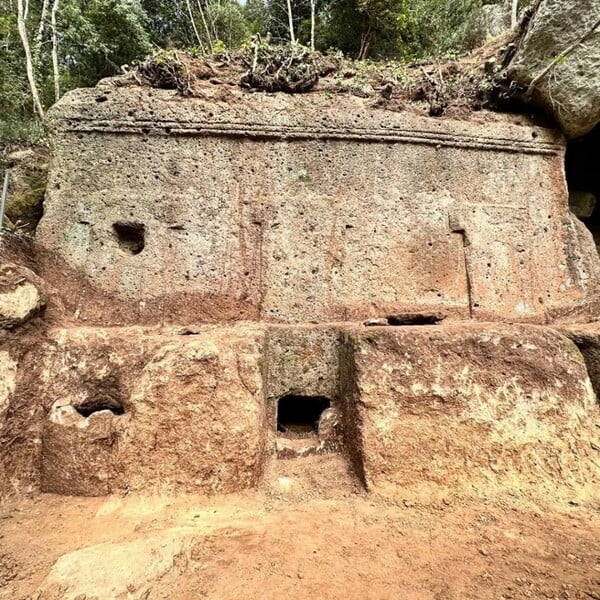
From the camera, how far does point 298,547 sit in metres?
2.40

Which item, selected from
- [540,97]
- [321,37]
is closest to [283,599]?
[540,97]

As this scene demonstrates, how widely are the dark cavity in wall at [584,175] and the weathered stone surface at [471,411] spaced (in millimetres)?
3264

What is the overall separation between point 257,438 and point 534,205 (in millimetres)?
3942

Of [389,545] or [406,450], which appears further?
[406,450]

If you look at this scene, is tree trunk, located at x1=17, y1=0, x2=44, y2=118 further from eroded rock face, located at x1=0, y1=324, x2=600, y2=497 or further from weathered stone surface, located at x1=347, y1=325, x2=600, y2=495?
weathered stone surface, located at x1=347, y1=325, x2=600, y2=495

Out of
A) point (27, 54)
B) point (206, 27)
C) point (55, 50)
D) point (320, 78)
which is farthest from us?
point (206, 27)

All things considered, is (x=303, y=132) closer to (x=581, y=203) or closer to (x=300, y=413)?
(x=300, y=413)

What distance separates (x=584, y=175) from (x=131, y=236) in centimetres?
634

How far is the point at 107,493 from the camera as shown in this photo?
2.88 meters

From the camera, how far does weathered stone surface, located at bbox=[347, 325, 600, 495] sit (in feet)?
9.79

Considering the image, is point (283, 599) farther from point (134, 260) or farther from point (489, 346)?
point (134, 260)

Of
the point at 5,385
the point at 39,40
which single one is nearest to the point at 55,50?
the point at 39,40

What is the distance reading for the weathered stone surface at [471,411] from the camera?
298 centimetres

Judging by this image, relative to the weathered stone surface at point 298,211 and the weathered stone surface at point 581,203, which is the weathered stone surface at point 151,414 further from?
the weathered stone surface at point 581,203
